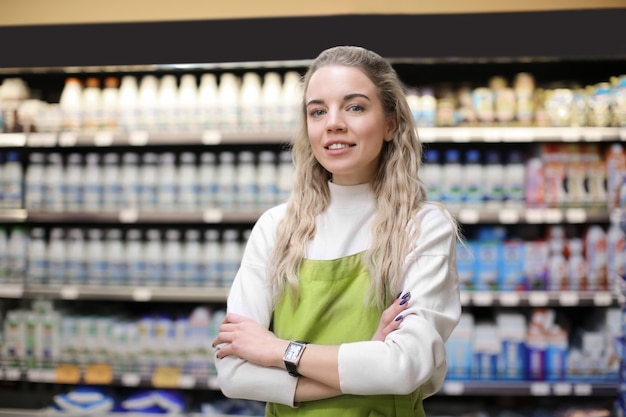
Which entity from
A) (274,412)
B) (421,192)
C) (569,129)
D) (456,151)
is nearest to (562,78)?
(569,129)

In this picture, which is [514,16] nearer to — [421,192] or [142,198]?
[421,192]

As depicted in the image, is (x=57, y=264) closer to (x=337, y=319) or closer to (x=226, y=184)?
(x=226, y=184)

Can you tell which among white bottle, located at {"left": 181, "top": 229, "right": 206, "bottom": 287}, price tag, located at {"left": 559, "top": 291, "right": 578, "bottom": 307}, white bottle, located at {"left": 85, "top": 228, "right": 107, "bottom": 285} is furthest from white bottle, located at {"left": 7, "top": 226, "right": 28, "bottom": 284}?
price tag, located at {"left": 559, "top": 291, "right": 578, "bottom": 307}

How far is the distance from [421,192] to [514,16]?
5.97 feet

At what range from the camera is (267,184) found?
2992 mm

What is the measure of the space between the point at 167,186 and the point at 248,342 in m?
2.02

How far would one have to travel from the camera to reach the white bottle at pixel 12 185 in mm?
3109

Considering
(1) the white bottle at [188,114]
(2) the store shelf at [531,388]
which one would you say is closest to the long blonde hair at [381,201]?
(1) the white bottle at [188,114]

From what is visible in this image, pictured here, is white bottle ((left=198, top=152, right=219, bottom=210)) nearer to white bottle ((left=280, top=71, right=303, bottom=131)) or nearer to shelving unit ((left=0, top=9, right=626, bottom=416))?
shelving unit ((left=0, top=9, right=626, bottom=416))

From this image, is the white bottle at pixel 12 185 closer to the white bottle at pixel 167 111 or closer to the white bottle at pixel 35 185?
the white bottle at pixel 35 185

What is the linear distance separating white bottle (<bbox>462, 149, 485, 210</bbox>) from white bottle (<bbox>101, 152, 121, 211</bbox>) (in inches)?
76.7

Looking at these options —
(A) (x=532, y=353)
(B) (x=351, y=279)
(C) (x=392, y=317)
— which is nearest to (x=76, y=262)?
(B) (x=351, y=279)

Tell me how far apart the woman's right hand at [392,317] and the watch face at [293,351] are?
163 mm

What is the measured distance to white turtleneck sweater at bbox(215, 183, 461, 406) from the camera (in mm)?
1074
